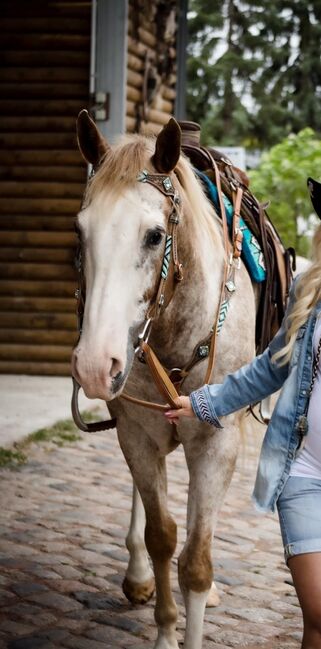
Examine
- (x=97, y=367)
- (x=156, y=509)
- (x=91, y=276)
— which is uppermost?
(x=91, y=276)

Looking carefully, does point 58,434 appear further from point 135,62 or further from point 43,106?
point 135,62

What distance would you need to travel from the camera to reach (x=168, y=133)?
3.52 metres

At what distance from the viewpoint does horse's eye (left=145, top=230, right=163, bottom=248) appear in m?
3.41

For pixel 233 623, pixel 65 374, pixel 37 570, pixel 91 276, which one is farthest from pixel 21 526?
pixel 65 374

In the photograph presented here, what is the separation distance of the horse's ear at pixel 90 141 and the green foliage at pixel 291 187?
13.1 metres

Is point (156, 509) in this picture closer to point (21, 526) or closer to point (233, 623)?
point (233, 623)

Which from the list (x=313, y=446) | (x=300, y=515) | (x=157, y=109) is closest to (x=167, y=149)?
(x=313, y=446)

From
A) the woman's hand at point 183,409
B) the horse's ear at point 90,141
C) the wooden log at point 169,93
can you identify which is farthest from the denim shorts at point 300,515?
the wooden log at point 169,93

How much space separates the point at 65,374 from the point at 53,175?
2.01m

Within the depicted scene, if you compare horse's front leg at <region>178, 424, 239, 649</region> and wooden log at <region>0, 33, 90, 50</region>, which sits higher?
wooden log at <region>0, 33, 90, 50</region>

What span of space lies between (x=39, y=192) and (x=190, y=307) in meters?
7.16

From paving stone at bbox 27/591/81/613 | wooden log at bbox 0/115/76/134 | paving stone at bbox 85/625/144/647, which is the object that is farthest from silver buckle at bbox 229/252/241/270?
wooden log at bbox 0/115/76/134

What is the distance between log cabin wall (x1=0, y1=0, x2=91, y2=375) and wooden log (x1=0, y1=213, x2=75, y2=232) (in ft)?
0.03

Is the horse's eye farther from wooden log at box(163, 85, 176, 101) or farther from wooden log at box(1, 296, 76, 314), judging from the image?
wooden log at box(163, 85, 176, 101)
